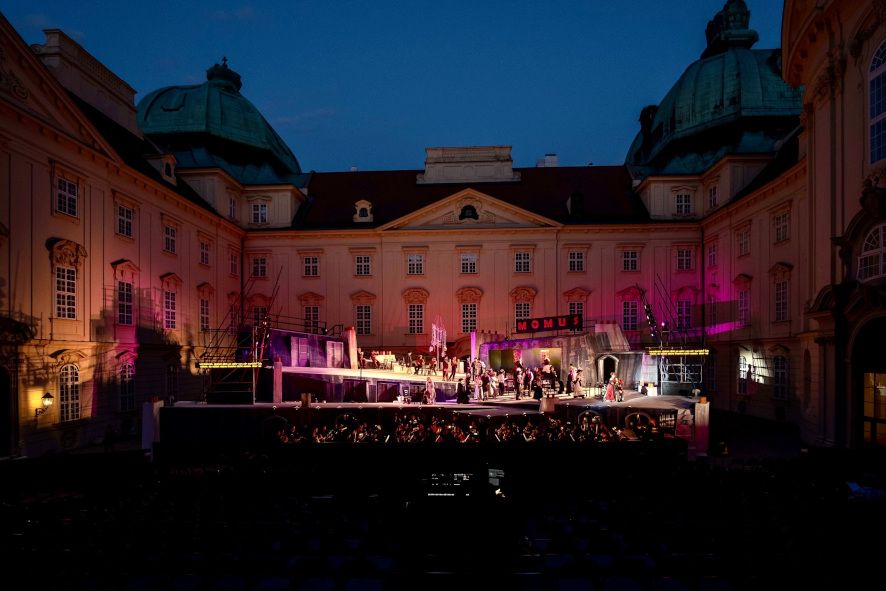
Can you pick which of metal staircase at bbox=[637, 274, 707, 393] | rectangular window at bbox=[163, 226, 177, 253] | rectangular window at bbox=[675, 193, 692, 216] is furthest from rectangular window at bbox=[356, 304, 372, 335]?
rectangular window at bbox=[675, 193, 692, 216]

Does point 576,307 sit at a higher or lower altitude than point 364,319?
higher

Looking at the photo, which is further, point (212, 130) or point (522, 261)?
point (212, 130)

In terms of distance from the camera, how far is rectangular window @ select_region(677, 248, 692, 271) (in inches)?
1571

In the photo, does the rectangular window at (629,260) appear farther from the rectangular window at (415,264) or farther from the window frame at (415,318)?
the window frame at (415,318)

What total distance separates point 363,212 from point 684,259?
934 inches

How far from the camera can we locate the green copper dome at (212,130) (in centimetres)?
4150

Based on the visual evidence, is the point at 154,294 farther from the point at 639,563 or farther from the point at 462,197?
the point at 639,563

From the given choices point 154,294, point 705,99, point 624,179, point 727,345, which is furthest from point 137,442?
point 705,99

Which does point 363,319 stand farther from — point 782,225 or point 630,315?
point 782,225

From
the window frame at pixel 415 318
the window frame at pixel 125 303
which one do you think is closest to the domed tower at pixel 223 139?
the window frame at pixel 415 318

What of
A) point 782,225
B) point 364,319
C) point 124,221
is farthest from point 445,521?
point 364,319

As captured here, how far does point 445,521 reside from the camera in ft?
40.0

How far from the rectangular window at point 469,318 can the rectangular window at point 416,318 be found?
9.60ft

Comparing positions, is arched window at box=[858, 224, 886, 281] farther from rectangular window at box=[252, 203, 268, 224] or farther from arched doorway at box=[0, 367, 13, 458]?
rectangular window at box=[252, 203, 268, 224]
